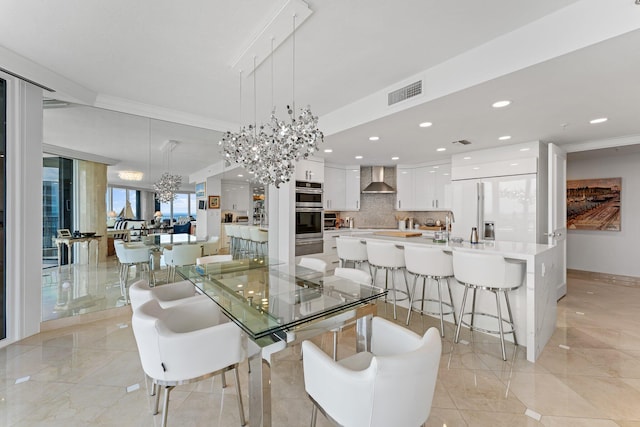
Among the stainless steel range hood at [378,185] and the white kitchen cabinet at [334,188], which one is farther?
the stainless steel range hood at [378,185]

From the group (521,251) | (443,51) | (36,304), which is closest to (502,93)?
(443,51)

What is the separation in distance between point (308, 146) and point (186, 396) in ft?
6.71

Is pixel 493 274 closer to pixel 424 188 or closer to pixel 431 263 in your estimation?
pixel 431 263

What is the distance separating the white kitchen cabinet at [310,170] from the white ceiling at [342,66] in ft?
3.98

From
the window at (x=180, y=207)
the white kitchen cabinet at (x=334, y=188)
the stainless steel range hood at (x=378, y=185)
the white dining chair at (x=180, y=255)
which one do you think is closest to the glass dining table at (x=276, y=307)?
the white dining chair at (x=180, y=255)

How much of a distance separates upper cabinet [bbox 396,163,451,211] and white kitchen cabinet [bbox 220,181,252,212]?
344 cm

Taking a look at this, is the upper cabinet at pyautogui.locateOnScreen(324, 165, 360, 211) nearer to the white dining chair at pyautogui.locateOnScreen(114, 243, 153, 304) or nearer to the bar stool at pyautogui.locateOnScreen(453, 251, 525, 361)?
the white dining chair at pyautogui.locateOnScreen(114, 243, 153, 304)

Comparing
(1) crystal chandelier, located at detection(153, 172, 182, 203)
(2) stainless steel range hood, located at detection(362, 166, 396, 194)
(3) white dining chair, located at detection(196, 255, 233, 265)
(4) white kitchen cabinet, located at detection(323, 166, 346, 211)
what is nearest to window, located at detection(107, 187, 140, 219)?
(1) crystal chandelier, located at detection(153, 172, 182, 203)

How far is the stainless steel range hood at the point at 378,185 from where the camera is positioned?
6215 millimetres

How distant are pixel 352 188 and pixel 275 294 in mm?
4599

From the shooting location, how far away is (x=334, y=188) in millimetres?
6109

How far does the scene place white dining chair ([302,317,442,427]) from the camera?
101 centimetres

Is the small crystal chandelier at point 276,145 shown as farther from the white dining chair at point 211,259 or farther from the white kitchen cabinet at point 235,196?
the white kitchen cabinet at point 235,196

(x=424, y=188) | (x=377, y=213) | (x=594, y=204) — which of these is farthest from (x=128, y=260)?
(x=594, y=204)
